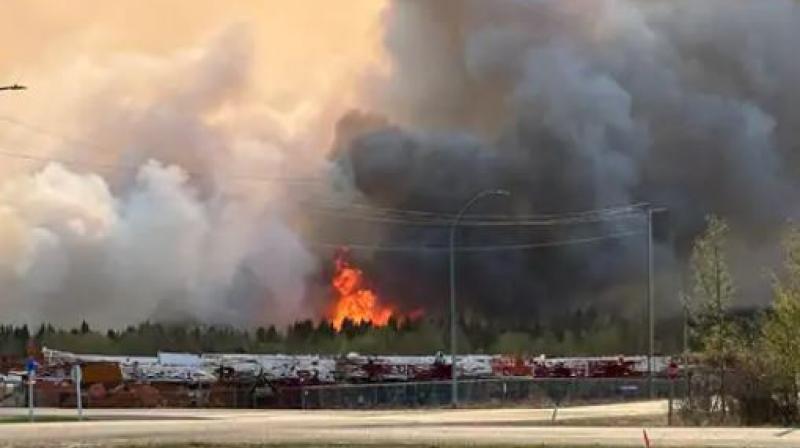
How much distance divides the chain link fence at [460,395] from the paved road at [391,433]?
1987cm

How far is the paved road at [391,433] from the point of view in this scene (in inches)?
1337

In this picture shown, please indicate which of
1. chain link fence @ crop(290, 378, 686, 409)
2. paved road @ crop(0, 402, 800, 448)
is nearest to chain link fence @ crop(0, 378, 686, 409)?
chain link fence @ crop(290, 378, 686, 409)

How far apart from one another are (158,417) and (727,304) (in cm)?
2683

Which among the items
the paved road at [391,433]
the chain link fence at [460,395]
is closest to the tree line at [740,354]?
the paved road at [391,433]

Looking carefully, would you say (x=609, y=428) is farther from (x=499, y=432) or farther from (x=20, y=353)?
(x=20, y=353)

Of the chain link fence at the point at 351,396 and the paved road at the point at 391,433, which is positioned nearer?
the paved road at the point at 391,433

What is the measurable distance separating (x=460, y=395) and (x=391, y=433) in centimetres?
3788


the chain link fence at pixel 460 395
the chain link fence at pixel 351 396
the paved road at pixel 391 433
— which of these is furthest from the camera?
the chain link fence at pixel 351 396

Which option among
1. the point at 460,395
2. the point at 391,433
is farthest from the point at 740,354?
the point at 460,395

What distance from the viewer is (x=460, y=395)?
250 ft

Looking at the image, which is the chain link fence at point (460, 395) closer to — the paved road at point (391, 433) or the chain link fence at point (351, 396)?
the chain link fence at point (351, 396)

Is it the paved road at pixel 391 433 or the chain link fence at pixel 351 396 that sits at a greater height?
the paved road at pixel 391 433

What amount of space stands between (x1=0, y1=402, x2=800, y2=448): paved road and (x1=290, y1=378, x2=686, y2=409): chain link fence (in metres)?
19.9

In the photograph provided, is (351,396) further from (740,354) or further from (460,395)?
(740,354)
